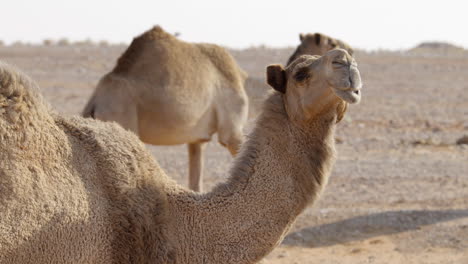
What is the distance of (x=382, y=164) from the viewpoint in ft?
42.8

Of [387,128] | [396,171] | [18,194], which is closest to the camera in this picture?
[18,194]

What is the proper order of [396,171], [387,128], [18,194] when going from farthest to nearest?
[387,128] < [396,171] < [18,194]

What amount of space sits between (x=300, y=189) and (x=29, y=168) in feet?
4.78

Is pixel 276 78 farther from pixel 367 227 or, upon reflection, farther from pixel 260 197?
pixel 367 227

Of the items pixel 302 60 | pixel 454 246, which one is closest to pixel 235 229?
pixel 302 60

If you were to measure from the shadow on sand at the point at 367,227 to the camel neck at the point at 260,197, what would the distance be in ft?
13.2

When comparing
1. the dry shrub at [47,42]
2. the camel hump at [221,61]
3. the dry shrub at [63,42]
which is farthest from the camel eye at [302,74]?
the dry shrub at [47,42]

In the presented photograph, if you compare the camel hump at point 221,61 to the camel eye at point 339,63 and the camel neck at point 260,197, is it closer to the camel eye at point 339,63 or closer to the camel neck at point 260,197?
the camel neck at point 260,197

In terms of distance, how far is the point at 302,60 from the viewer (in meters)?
5.01

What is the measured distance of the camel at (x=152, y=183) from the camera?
4344 mm

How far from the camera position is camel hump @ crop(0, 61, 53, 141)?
436 cm

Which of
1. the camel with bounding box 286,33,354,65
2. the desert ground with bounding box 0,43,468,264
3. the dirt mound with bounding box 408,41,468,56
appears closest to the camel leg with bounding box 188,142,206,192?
the desert ground with bounding box 0,43,468,264

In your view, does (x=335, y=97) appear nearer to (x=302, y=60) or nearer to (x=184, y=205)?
(x=302, y=60)

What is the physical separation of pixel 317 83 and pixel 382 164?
8.51 m
